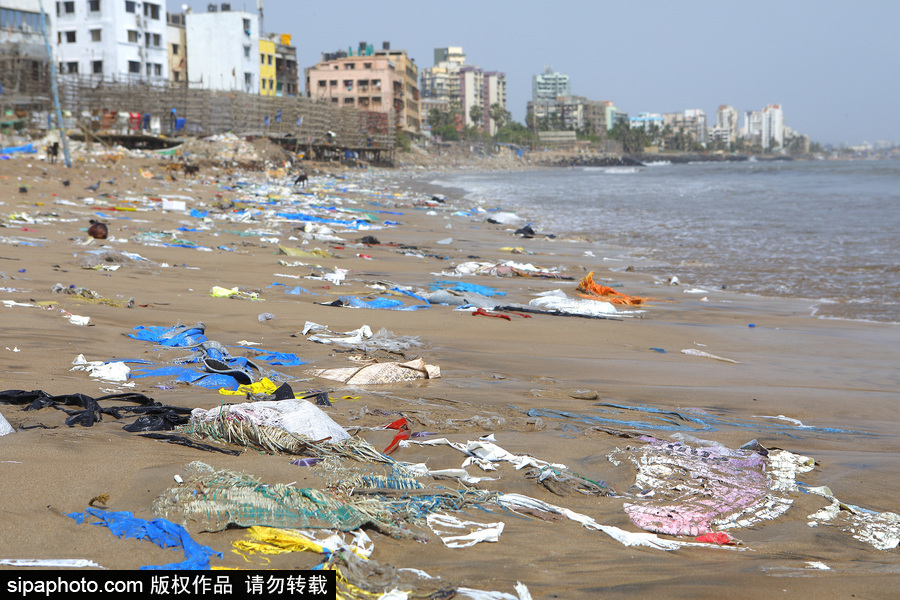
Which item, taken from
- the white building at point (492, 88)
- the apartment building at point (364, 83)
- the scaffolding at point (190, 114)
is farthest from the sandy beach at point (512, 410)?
the white building at point (492, 88)

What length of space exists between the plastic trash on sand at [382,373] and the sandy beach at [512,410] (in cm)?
6

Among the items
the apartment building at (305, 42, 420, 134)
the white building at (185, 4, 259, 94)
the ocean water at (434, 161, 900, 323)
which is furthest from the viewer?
the apartment building at (305, 42, 420, 134)

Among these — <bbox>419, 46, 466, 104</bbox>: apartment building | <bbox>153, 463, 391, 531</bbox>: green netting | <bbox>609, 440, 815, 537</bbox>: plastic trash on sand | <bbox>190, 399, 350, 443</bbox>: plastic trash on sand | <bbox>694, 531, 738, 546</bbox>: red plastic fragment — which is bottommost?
<bbox>694, 531, 738, 546</bbox>: red plastic fragment

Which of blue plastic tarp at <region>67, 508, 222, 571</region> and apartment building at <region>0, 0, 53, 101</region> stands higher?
apartment building at <region>0, 0, 53, 101</region>

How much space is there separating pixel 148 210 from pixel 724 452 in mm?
12392

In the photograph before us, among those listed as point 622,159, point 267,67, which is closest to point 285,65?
point 267,67

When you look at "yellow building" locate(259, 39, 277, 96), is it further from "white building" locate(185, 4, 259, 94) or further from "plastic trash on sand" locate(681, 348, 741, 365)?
"plastic trash on sand" locate(681, 348, 741, 365)

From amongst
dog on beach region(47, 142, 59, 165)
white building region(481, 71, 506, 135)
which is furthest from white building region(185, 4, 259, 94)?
white building region(481, 71, 506, 135)

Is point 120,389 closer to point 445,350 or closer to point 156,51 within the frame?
point 445,350

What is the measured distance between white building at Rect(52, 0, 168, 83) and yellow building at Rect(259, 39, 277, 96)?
9854 millimetres

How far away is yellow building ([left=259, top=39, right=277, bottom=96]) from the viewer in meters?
58.3

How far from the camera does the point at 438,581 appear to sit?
214 centimetres

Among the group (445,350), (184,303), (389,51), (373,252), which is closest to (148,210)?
(373,252)

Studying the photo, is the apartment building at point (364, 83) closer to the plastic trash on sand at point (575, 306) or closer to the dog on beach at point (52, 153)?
the dog on beach at point (52, 153)
